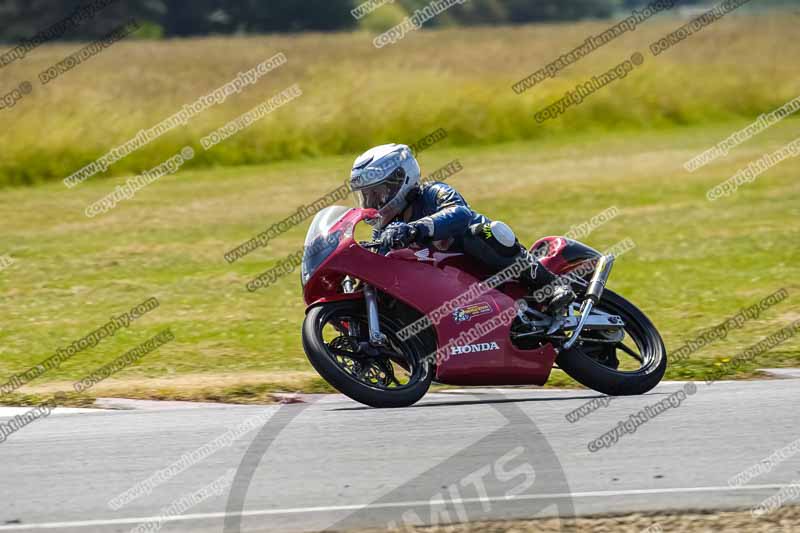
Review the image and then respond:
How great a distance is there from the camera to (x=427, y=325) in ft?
26.8

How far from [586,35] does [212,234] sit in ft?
77.0

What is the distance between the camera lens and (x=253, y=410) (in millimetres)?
8078

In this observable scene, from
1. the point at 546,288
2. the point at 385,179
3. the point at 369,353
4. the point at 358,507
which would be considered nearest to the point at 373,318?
the point at 369,353

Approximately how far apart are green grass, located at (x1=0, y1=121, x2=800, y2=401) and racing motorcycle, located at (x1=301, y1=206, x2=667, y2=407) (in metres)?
1.38

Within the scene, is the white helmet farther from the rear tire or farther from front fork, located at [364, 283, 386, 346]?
the rear tire

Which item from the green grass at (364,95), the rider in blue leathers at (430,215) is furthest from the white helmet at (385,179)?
the green grass at (364,95)

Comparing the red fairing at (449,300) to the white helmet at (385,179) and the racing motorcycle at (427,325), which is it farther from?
Result: the white helmet at (385,179)

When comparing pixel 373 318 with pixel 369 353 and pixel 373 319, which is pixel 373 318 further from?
pixel 369 353

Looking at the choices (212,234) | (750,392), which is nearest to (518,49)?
(212,234)

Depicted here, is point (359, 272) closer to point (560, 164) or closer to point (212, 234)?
point (212, 234)

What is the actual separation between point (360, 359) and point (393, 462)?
4.75 ft

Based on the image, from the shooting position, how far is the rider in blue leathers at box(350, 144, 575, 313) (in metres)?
8.20

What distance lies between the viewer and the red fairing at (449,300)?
806 centimetres

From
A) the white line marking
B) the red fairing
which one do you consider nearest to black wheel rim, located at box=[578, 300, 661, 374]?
the red fairing
